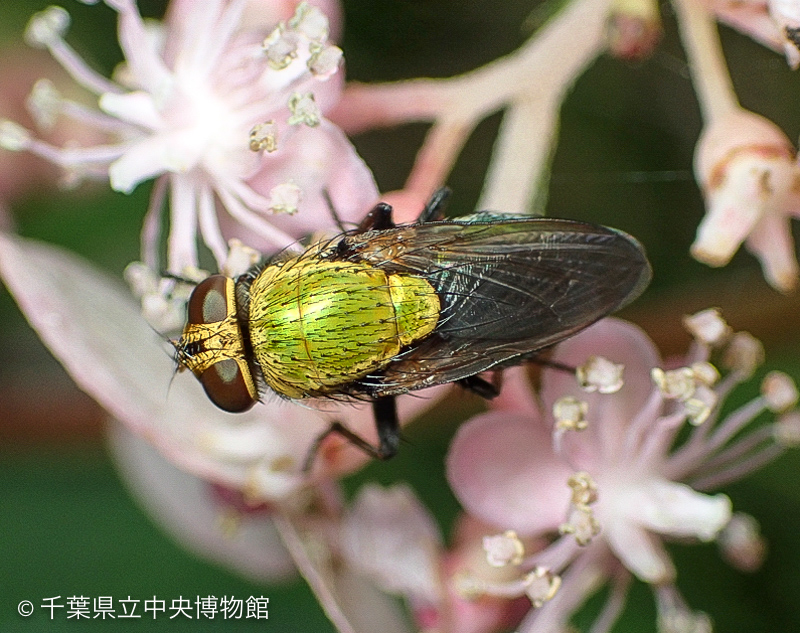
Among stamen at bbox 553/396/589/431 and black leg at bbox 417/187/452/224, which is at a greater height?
black leg at bbox 417/187/452/224

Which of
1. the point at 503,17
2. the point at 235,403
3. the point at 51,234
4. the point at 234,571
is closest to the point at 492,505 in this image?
the point at 235,403

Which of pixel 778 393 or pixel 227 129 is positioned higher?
pixel 227 129

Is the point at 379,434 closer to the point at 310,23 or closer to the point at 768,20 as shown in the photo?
the point at 310,23

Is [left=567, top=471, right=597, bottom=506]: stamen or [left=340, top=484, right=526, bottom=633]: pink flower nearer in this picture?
[left=567, top=471, right=597, bottom=506]: stamen

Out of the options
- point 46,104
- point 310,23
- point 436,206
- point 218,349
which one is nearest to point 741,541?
point 436,206

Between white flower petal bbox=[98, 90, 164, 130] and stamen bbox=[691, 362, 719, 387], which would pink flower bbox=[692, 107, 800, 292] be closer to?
stamen bbox=[691, 362, 719, 387]

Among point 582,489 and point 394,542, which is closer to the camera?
point 582,489

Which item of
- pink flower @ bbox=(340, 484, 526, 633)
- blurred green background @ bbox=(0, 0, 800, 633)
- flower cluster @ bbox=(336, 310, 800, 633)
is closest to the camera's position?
flower cluster @ bbox=(336, 310, 800, 633)

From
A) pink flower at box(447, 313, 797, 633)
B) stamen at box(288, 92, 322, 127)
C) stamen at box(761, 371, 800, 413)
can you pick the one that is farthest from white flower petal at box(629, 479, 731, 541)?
stamen at box(288, 92, 322, 127)
